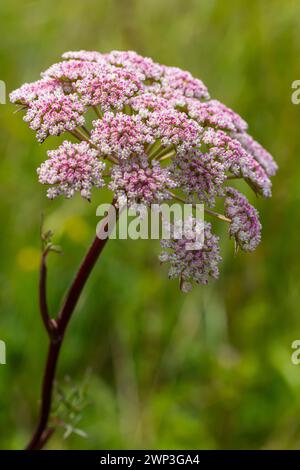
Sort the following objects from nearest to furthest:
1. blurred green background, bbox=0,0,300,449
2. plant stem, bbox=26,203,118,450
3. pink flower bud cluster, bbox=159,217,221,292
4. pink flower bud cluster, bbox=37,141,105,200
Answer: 1. pink flower bud cluster, bbox=37,141,105,200
2. pink flower bud cluster, bbox=159,217,221,292
3. plant stem, bbox=26,203,118,450
4. blurred green background, bbox=0,0,300,449

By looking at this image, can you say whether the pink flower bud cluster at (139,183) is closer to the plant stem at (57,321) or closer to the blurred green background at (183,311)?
the plant stem at (57,321)

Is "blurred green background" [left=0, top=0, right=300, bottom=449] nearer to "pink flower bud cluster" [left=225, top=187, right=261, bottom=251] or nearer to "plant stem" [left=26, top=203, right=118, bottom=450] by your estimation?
"plant stem" [left=26, top=203, right=118, bottom=450]

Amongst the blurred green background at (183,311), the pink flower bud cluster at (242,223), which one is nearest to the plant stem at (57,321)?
the pink flower bud cluster at (242,223)

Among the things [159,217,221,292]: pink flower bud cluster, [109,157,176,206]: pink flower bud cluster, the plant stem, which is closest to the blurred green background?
the plant stem

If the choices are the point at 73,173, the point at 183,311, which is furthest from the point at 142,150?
the point at 183,311

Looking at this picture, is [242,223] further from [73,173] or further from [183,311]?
[183,311]

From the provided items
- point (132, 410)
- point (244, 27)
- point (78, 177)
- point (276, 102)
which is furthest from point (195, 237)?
point (244, 27)
